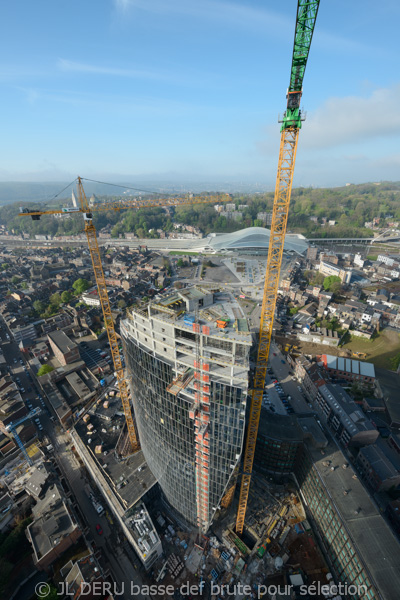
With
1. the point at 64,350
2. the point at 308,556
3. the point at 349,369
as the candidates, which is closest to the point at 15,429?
the point at 64,350

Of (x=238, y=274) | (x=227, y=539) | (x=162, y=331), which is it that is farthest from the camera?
(x=238, y=274)

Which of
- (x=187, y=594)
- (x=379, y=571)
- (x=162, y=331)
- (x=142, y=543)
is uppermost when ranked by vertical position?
(x=162, y=331)

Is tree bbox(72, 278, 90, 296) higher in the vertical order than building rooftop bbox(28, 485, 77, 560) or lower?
higher

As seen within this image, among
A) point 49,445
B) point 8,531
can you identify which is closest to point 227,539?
point 8,531

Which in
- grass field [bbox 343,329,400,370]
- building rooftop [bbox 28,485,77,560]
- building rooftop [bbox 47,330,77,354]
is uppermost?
building rooftop [bbox 47,330,77,354]

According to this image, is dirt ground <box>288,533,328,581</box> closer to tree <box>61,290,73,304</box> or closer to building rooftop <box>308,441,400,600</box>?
building rooftop <box>308,441,400,600</box>

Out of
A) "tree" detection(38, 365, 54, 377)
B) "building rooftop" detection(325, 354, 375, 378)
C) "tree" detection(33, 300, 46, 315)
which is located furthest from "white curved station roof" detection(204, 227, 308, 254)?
"tree" detection(38, 365, 54, 377)

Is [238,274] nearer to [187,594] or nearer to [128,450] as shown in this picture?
[128,450]
